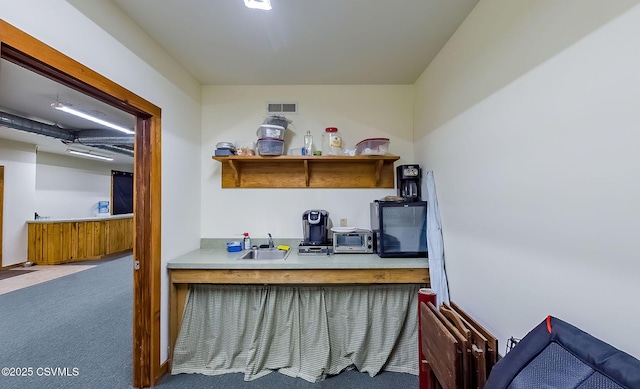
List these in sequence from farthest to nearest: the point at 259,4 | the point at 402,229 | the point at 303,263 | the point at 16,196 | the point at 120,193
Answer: the point at 120,193 < the point at 16,196 < the point at 402,229 < the point at 303,263 < the point at 259,4

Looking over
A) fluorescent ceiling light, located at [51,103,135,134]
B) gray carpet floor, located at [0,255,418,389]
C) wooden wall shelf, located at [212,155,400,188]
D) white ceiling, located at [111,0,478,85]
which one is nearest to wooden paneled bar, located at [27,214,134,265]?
gray carpet floor, located at [0,255,418,389]

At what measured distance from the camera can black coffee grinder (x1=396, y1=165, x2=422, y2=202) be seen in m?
2.35

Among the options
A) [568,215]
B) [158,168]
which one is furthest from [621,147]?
[158,168]

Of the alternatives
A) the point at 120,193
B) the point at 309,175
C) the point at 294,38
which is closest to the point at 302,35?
the point at 294,38

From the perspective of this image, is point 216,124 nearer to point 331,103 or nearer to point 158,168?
point 158,168

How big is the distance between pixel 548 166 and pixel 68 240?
Answer: 7.72 m

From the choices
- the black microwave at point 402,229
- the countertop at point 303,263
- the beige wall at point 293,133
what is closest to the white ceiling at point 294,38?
the beige wall at point 293,133

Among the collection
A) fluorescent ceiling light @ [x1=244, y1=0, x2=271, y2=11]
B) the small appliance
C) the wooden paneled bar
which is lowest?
the wooden paneled bar

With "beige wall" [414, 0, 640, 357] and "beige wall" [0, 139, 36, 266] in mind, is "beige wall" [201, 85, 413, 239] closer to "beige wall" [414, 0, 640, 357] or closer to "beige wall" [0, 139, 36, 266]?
"beige wall" [414, 0, 640, 357]

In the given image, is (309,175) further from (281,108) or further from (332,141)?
(281,108)

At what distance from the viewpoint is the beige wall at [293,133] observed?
2.63m

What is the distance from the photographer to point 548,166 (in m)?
1.04

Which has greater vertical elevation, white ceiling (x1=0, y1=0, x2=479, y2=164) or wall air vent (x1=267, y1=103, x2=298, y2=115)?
white ceiling (x1=0, y1=0, x2=479, y2=164)

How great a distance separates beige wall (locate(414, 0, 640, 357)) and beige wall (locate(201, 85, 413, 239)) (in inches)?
36.5
